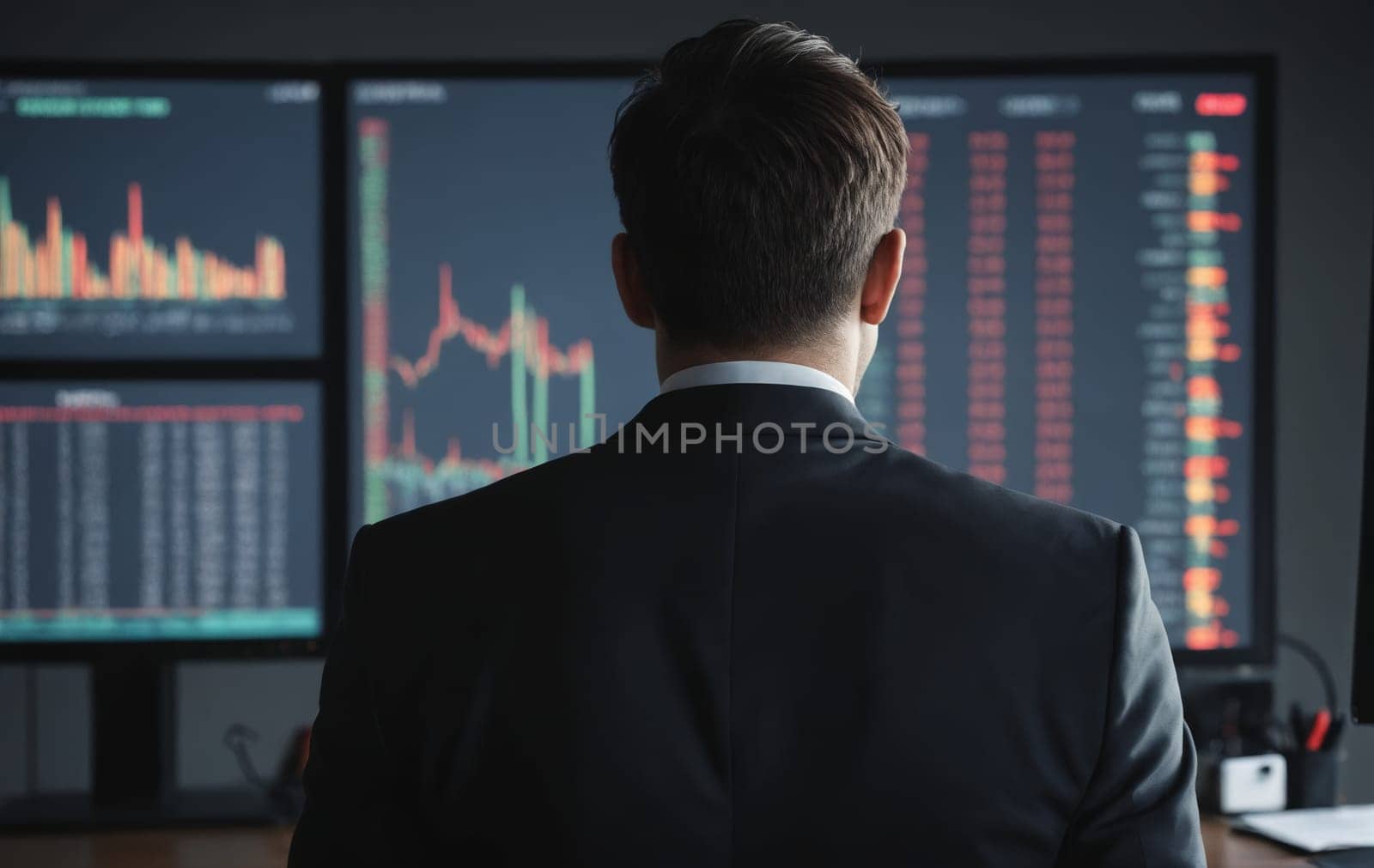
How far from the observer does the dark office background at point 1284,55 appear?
6.48 ft

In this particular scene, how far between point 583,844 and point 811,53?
54cm

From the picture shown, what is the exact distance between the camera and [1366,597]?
51.9 inches

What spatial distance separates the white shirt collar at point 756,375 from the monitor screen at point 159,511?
1051mm

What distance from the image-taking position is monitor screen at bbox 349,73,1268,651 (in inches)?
67.2

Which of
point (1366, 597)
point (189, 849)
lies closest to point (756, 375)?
point (1366, 597)

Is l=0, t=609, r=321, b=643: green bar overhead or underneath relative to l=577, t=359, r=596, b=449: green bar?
underneath

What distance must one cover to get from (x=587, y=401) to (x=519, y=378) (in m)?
0.11

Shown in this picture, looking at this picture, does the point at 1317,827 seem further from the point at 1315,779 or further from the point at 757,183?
the point at 757,183

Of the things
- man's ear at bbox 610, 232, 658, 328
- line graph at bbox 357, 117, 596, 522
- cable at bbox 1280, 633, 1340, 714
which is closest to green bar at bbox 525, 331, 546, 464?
line graph at bbox 357, 117, 596, 522

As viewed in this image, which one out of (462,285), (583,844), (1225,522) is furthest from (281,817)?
(1225,522)

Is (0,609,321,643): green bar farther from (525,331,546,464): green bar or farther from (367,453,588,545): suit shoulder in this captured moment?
(367,453,588,545): suit shoulder

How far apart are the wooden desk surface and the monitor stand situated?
0.06 metres

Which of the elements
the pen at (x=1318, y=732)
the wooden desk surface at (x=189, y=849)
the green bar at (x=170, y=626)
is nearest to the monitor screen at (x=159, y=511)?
the green bar at (x=170, y=626)

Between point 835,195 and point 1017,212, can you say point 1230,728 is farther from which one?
point 835,195
